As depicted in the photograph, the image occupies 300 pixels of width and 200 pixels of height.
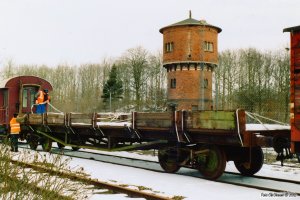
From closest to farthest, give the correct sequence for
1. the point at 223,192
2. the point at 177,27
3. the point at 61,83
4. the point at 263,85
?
1. the point at 223,192
2. the point at 177,27
3. the point at 263,85
4. the point at 61,83

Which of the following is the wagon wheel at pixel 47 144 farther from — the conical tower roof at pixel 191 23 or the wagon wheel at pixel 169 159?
the conical tower roof at pixel 191 23

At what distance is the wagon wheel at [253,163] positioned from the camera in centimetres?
966

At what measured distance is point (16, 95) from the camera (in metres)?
18.8

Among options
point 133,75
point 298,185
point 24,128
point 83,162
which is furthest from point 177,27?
point 298,185

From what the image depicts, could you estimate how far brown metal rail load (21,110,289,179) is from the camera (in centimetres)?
845

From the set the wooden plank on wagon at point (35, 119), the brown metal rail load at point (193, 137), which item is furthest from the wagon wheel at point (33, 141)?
the brown metal rail load at point (193, 137)

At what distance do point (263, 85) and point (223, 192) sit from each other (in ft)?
154

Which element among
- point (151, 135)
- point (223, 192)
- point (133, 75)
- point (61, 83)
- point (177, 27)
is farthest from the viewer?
point (61, 83)

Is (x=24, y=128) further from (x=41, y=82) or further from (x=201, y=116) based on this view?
(x=201, y=116)

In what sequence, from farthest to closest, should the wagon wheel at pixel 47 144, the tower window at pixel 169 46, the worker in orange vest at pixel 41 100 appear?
1. the tower window at pixel 169 46
2. the worker in orange vest at pixel 41 100
3. the wagon wheel at pixel 47 144

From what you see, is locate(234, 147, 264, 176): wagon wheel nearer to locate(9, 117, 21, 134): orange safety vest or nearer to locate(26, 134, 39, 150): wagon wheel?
locate(9, 117, 21, 134): orange safety vest

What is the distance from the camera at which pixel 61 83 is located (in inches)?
3022

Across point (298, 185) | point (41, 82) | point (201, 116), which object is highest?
Result: point (41, 82)

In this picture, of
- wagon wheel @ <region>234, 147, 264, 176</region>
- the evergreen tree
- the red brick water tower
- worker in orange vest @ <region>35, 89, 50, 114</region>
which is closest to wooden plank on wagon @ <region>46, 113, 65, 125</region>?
worker in orange vest @ <region>35, 89, 50, 114</region>
